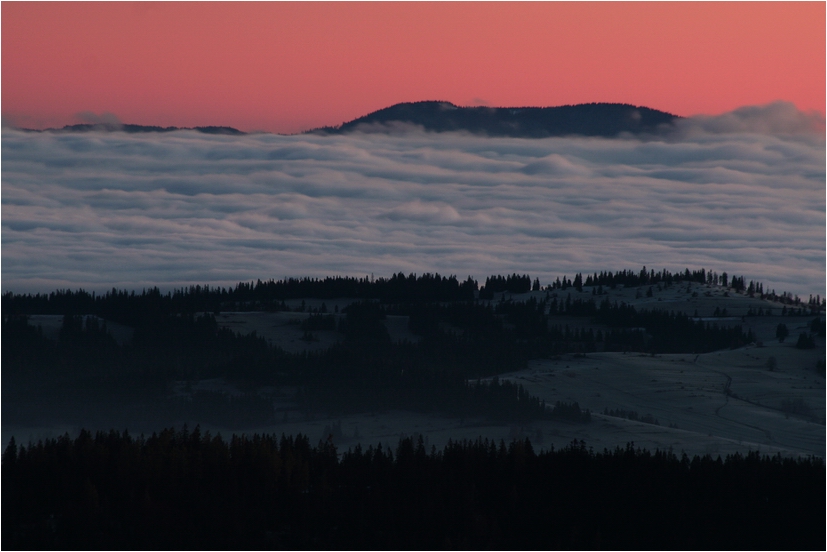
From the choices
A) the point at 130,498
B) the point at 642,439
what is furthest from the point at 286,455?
the point at 642,439

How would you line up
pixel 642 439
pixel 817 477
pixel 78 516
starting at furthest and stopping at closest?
pixel 642 439
pixel 817 477
pixel 78 516

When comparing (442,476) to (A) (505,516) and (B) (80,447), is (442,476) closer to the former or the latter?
(A) (505,516)

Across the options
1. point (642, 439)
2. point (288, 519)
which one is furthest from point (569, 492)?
point (642, 439)

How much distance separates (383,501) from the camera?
123 meters

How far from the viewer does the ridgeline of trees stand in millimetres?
116188

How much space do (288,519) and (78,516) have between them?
1755 cm

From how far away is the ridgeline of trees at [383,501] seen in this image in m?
116

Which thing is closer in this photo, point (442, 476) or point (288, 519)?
point (288, 519)

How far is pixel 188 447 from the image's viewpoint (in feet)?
439

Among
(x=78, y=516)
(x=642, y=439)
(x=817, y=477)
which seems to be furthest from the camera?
(x=642, y=439)

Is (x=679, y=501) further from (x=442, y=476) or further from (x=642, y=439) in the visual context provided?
(x=642, y=439)

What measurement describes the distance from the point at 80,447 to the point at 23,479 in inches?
313

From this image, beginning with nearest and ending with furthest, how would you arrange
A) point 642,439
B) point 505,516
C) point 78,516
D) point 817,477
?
point 78,516 → point 505,516 → point 817,477 → point 642,439

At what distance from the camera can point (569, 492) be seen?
127m
